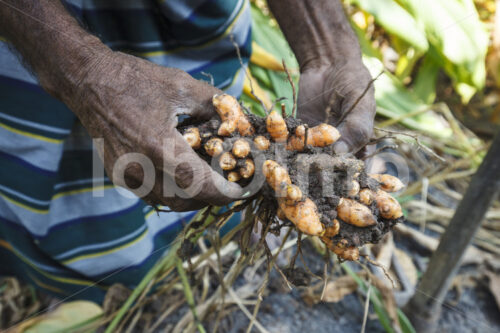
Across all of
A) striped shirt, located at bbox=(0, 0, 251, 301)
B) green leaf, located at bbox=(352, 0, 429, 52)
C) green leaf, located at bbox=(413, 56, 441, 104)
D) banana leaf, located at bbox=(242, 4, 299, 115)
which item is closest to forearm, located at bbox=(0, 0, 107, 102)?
striped shirt, located at bbox=(0, 0, 251, 301)

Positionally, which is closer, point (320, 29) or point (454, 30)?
point (320, 29)

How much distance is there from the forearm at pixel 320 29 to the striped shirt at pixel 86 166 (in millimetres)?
127

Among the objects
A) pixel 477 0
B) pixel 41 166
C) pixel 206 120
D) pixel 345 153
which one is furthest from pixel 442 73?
pixel 41 166

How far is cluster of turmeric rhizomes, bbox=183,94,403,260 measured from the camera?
1.94ft

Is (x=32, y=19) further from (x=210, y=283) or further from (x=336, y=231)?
(x=210, y=283)

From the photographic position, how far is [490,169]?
0.81m

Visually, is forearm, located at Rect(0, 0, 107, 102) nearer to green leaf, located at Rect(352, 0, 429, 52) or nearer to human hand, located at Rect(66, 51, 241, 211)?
human hand, located at Rect(66, 51, 241, 211)

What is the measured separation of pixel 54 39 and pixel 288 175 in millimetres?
461

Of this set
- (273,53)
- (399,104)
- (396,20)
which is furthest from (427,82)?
(273,53)

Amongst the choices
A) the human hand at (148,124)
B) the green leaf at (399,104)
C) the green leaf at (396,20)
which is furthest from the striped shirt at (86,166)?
the green leaf at (399,104)

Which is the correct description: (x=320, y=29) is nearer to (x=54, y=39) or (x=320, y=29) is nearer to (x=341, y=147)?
(x=341, y=147)

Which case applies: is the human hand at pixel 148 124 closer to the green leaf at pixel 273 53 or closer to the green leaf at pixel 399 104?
the green leaf at pixel 273 53

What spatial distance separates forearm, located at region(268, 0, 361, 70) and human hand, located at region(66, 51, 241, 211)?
1.49 feet

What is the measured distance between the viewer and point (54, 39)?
Result: 570 mm
